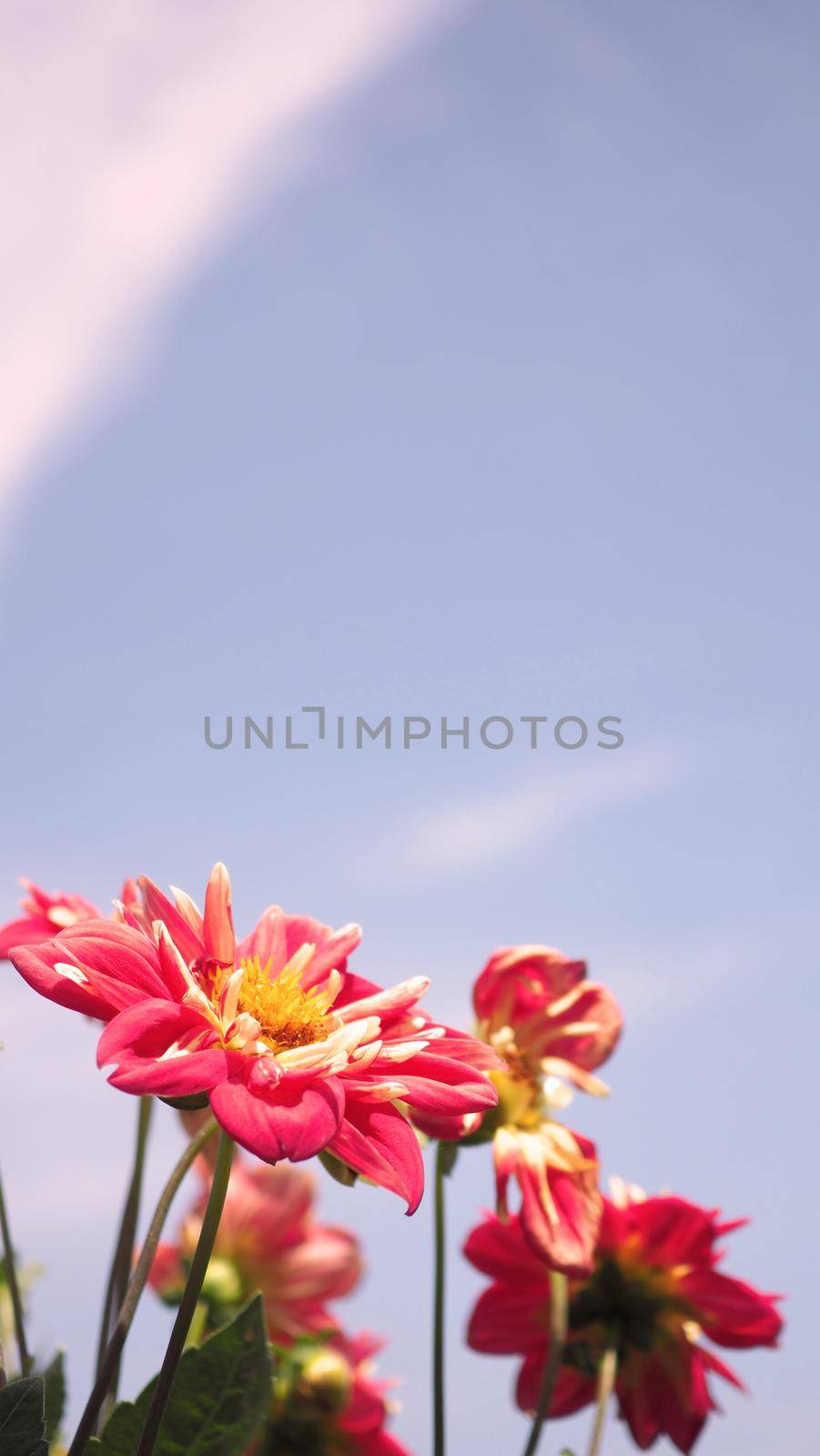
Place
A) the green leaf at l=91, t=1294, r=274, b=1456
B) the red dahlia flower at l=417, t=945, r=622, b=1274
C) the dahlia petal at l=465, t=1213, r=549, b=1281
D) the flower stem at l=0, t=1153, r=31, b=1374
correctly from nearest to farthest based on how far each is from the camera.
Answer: the green leaf at l=91, t=1294, r=274, b=1456, the flower stem at l=0, t=1153, r=31, b=1374, the red dahlia flower at l=417, t=945, r=622, b=1274, the dahlia petal at l=465, t=1213, r=549, b=1281

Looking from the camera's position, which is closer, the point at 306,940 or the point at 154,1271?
the point at 306,940

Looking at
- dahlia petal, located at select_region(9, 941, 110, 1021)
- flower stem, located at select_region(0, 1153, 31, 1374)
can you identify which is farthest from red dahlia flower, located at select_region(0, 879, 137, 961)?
dahlia petal, located at select_region(9, 941, 110, 1021)

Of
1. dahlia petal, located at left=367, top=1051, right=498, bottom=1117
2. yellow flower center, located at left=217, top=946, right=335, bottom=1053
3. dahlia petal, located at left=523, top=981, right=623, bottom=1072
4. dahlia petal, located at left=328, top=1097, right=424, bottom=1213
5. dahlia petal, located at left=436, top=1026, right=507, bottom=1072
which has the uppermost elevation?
dahlia petal, located at left=523, top=981, right=623, bottom=1072

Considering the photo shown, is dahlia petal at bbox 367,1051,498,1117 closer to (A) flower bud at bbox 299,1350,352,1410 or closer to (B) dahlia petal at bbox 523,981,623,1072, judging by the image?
(B) dahlia petal at bbox 523,981,623,1072

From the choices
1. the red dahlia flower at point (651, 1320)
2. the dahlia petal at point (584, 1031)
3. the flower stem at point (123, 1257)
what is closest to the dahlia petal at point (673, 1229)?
the red dahlia flower at point (651, 1320)

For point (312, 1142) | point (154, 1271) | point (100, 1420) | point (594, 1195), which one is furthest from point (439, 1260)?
point (312, 1142)

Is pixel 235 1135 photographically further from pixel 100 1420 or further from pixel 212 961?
pixel 100 1420
